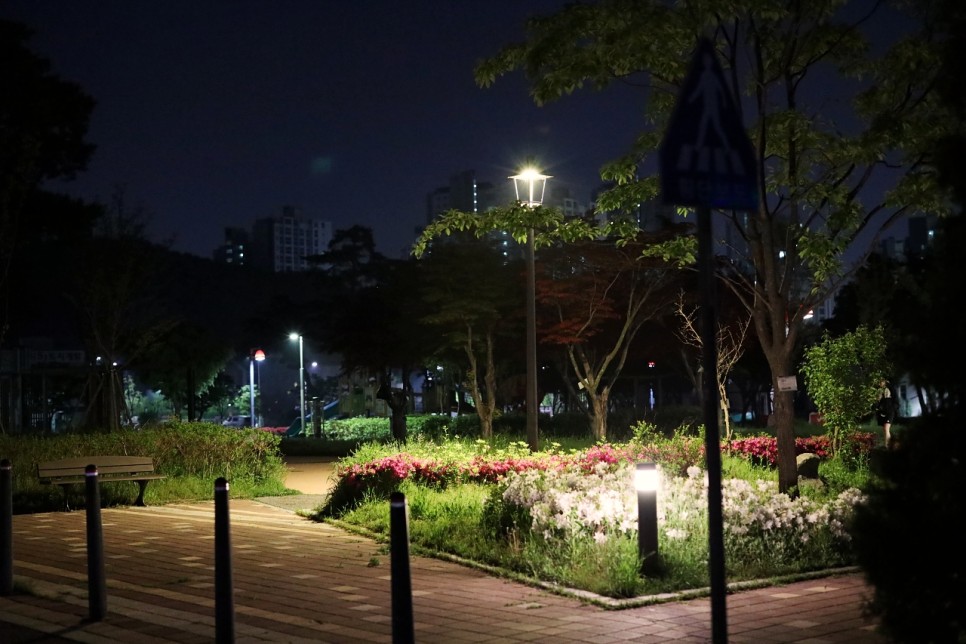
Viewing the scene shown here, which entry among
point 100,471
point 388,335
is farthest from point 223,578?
point 388,335

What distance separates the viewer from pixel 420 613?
793cm

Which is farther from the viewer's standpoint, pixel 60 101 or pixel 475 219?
pixel 60 101

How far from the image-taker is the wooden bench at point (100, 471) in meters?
15.5

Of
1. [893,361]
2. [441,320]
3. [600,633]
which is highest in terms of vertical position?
[441,320]

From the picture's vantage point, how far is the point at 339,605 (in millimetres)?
8297

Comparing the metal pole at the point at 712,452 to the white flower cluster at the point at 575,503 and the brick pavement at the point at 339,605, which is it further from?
the white flower cluster at the point at 575,503

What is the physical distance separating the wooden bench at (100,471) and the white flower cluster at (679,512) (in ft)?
23.6

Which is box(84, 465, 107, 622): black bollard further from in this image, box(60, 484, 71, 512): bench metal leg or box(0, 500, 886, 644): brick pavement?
box(60, 484, 71, 512): bench metal leg

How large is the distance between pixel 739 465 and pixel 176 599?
9759mm

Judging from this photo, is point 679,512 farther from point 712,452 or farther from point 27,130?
point 27,130

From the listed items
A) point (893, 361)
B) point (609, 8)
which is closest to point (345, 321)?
point (609, 8)

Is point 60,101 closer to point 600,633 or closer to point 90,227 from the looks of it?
point 90,227

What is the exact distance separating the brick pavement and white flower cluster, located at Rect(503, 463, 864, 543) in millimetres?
754

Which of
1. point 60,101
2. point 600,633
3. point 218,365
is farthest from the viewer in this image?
point 218,365
